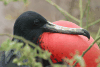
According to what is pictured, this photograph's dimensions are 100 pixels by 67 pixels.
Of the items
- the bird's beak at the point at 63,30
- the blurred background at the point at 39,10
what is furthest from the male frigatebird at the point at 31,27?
the blurred background at the point at 39,10

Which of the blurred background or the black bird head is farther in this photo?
the blurred background

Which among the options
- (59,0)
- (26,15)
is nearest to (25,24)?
(26,15)

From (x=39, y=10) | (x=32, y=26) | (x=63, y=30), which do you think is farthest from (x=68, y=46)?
(x=39, y=10)

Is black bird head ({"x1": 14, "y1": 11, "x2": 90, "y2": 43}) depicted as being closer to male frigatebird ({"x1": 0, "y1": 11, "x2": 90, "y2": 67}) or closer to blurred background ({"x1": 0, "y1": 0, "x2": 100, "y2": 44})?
male frigatebird ({"x1": 0, "y1": 11, "x2": 90, "y2": 67})

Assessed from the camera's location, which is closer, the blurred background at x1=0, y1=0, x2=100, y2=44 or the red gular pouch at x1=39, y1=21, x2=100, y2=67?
the red gular pouch at x1=39, y1=21, x2=100, y2=67

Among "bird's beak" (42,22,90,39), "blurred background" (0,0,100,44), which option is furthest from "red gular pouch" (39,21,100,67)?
"blurred background" (0,0,100,44)

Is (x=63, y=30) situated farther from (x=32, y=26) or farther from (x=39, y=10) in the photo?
(x=39, y=10)

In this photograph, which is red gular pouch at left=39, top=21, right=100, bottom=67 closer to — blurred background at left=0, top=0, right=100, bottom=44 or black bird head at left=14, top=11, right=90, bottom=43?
black bird head at left=14, top=11, right=90, bottom=43

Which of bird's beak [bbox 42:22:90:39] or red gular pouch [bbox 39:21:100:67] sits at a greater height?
bird's beak [bbox 42:22:90:39]

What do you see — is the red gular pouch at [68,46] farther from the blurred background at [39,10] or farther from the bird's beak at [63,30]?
the blurred background at [39,10]

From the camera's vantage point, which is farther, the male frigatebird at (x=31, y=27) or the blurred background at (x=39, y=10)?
the blurred background at (x=39, y=10)

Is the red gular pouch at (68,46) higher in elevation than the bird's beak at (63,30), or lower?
lower

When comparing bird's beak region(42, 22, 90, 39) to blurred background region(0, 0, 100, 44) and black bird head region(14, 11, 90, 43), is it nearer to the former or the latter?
black bird head region(14, 11, 90, 43)
